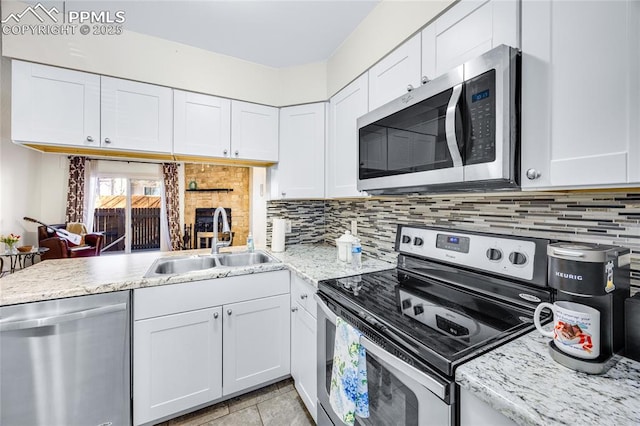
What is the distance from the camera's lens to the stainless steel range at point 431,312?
750 millimetres

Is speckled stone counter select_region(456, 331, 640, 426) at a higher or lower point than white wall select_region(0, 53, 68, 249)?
lower

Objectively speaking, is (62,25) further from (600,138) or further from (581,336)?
(581,336)

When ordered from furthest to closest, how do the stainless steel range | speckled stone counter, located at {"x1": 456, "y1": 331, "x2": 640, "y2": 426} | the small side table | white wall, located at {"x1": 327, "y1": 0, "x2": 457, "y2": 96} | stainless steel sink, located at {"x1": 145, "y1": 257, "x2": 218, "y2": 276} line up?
1. the small side table
2. stainless steel sink, located at {"x1": 145, "y1": 257, "x2": 218, "y2": 276}
3. white wall, located at {"x1": 327, "y1": 0, "x2": 457, "y2": 96}
4. the stainless steel range
5. speckled stone counter, located at {"x1": 456, "y1": 331, "x2": 640, "y2": 426}

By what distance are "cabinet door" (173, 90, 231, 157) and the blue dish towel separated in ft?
5.55

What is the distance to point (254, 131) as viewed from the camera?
221 cm

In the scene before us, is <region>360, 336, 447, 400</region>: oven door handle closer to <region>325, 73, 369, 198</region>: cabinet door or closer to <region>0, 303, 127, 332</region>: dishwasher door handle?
<region>325, 73, 369, 198</region>: cabinet door

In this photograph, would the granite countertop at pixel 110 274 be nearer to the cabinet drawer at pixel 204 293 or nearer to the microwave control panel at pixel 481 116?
the cabinet drawer at pixel 204 293

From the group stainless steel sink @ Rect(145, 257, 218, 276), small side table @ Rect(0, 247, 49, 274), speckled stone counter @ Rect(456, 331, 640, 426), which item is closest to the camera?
speckled stone counter @ Rect(456, 331, 640, 426)

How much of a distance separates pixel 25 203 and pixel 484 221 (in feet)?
20.2

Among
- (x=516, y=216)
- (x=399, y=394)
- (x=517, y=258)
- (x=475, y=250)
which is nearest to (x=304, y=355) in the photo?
(x=399, y=394)

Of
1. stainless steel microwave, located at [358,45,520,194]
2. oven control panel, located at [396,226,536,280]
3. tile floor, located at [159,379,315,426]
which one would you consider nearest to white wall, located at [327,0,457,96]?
stainless steel microwave, located at [358,45,520,194]

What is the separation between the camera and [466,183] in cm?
99

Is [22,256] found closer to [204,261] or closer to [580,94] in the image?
[204,261]

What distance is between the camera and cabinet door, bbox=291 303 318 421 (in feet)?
4.90
